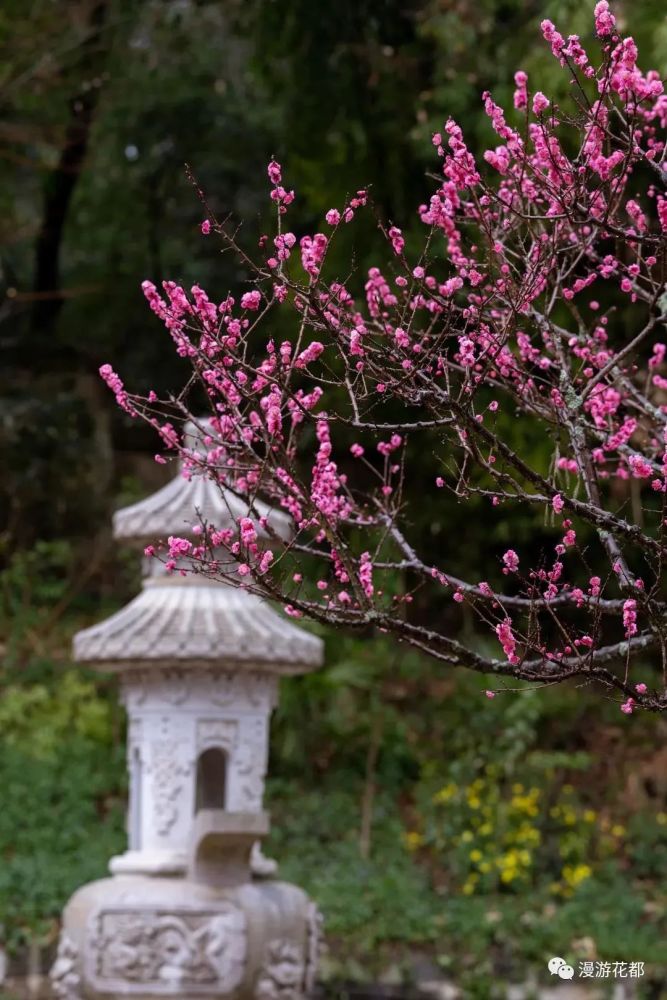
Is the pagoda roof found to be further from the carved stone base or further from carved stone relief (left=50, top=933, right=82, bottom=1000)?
carved stone relief (left=50, top=933, right=82, bottom=1000)

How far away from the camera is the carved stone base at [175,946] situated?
514 centimetres

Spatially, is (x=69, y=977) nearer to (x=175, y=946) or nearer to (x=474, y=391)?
(x=175, y=946)

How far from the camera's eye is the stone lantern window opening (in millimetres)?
6098

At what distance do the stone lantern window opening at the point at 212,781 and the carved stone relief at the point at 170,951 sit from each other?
0.93 meters

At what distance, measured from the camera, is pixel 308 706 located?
8.41 m

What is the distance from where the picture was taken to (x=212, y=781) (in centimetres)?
610

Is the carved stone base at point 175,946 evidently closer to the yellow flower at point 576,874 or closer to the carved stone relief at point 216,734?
the carved stone relief at point 216,734

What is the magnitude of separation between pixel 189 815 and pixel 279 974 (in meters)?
0.62

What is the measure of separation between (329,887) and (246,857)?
2043 mm

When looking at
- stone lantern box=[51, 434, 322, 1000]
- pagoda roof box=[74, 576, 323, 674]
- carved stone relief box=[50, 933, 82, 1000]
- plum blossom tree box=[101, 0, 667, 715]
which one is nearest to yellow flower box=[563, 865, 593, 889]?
stone lantern box=[51, 434, 322, 1000]

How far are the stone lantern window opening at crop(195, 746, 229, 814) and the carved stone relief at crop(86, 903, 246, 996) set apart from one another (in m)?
0.93

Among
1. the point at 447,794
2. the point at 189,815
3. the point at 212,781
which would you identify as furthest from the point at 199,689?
the point at 447,794

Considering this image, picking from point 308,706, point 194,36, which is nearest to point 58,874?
point 308,706

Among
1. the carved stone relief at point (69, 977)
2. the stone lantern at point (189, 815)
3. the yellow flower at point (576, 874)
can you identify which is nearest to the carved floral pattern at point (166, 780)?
the stone lantern at point (189, 815)
